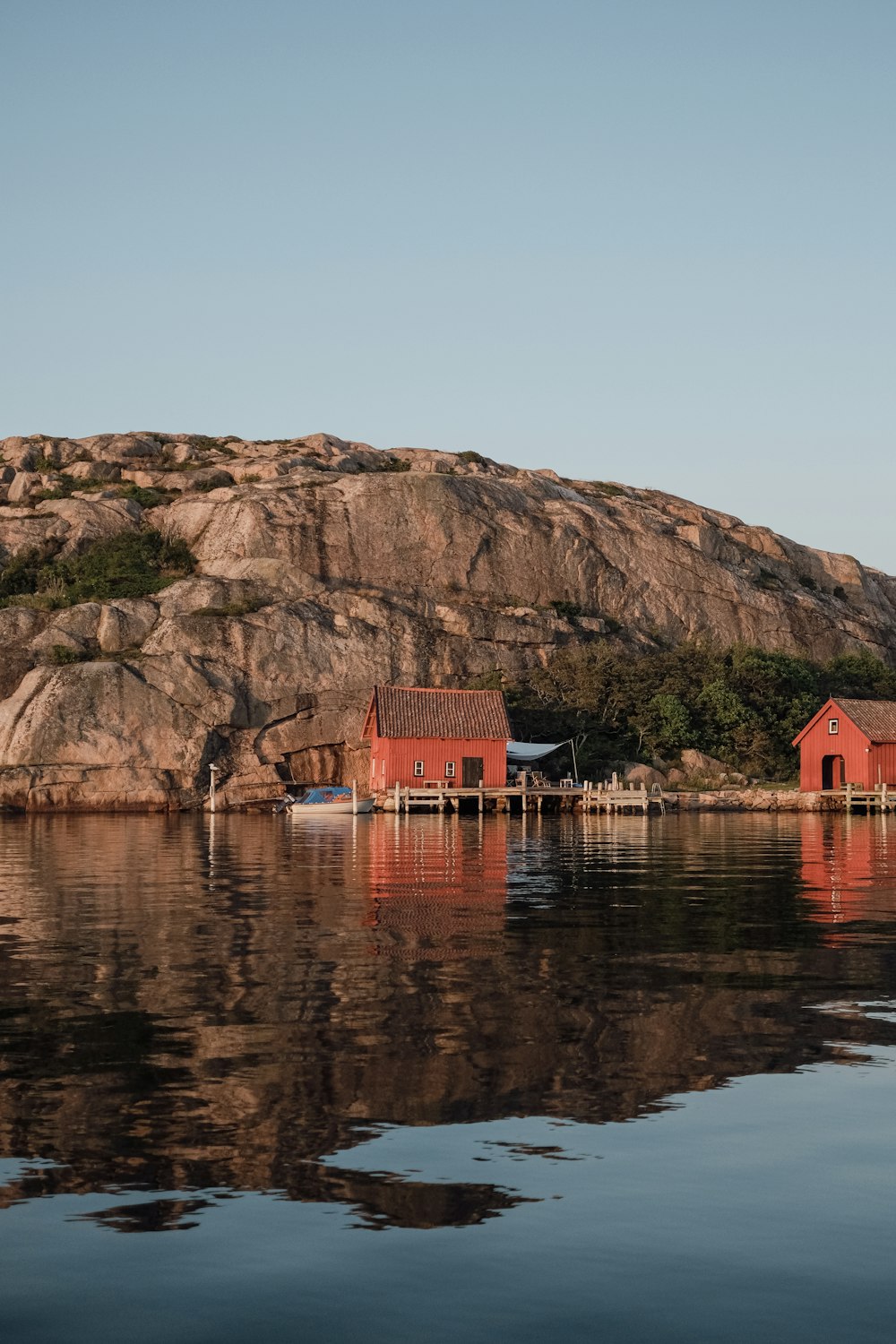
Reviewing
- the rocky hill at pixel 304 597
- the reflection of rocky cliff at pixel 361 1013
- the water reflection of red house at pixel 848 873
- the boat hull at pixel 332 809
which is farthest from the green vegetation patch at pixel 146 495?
the reflection of rocky cliff at pixel 361 1013

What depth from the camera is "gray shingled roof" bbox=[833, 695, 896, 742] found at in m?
73.3

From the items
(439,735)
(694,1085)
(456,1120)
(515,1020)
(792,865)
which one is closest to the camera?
(456,1120)

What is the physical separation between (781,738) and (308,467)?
45.9m

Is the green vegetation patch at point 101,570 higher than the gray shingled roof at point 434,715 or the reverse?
higher

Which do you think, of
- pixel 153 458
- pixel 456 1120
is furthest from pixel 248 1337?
pixel 153 458

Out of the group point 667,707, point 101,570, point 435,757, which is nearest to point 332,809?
point 435,757

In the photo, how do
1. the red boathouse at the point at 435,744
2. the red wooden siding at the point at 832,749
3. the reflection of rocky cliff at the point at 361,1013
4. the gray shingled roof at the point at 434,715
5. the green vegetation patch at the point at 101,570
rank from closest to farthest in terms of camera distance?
the reflection of rocky cliff at the point at 361,1013, the red wooden siding at the point at 832,749, the gray shingled roof at the point at 434,715, the red boathouse at the point at 435,744, the green vegetation patch at the point at 101,570

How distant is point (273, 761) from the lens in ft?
267

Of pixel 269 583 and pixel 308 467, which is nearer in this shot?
pixel 269 583

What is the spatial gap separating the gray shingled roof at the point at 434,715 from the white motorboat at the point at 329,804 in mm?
4097

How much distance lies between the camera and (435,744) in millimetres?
75688

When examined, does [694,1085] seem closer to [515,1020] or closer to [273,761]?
[515,1020]

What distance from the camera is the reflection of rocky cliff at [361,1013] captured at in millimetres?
9875

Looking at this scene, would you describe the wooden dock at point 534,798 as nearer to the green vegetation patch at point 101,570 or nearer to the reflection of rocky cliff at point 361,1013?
the green vegetation patch at point 101,570
